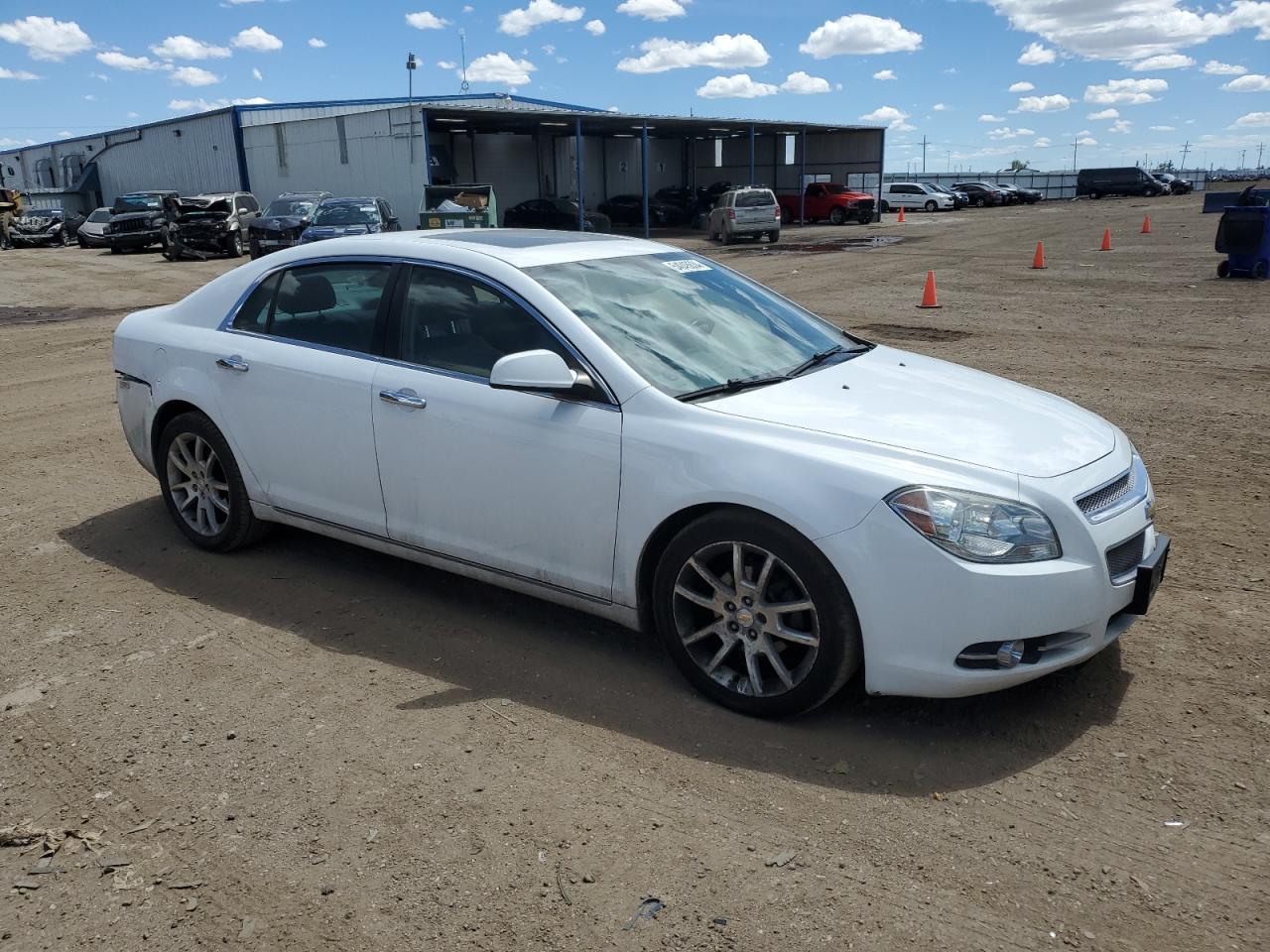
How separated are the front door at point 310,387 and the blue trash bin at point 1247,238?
635 inches

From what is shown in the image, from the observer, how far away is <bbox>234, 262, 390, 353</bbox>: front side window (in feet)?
14.9

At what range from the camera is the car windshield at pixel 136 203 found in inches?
1340

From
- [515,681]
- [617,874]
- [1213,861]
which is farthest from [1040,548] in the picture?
[515,681]

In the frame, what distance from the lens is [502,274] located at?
413 centimetres

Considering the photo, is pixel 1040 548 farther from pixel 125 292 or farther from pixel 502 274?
pixel 125 292

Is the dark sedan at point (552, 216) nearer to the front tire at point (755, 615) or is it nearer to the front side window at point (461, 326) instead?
the front side window at point (461, 326)

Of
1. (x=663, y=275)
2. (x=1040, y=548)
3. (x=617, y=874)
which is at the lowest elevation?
(x=617, y=874)

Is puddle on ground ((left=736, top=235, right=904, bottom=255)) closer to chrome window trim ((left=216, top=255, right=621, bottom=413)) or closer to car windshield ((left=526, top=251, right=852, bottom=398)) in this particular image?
car windshield ((left=526, top=251, right=852, bottom=398))

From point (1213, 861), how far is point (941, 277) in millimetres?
17675

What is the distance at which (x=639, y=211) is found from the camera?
4691 centimetres

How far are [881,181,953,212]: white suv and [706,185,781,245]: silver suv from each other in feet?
80.6

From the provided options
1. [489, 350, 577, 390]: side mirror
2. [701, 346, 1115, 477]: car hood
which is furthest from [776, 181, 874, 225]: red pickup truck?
[489, 350, 577, 390]: side mirror

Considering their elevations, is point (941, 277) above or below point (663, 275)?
below

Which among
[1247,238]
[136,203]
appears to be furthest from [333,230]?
[1247,238]
